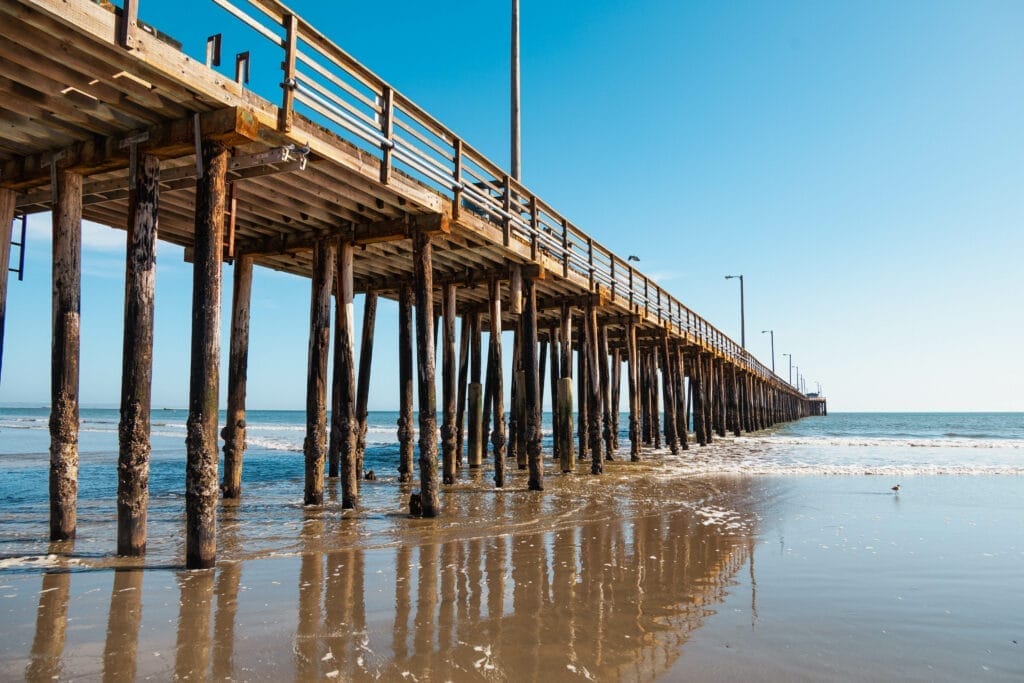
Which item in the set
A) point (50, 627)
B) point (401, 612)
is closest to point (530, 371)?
point (401, 612)

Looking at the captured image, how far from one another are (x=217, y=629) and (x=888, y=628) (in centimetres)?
490

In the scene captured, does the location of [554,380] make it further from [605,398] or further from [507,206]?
[507,206]

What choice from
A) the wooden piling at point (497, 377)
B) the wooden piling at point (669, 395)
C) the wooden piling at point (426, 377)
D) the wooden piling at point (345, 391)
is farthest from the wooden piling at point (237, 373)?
the wooden piling at point (669, 395)

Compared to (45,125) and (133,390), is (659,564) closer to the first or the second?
(133,390)

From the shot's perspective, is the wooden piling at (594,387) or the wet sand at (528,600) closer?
the wet sand at (528,600)

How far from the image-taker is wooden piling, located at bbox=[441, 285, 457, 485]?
13352 millimetres

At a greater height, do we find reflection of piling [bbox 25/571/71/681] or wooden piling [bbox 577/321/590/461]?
wooden piling [bbox 577/321/590/461]

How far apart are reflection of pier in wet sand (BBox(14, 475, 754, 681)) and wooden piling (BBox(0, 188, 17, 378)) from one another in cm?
315

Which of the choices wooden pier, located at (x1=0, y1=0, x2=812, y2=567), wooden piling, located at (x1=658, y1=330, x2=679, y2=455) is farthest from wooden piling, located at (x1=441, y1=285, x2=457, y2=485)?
wooden piling, located at (x1=658, y1=330, x2=679, y2=455)

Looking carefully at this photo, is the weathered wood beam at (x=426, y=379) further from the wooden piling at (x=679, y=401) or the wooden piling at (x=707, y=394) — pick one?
the wooden piling at (x=707, y=394)

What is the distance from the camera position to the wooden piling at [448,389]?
1335cm

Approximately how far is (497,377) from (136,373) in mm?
7375

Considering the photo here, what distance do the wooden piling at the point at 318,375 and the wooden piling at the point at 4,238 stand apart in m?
3.79

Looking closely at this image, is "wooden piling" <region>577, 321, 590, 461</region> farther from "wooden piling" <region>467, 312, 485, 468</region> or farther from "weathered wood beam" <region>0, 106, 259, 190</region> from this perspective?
"weathered wood beam" <region>0, 106, 259, 190</region>
